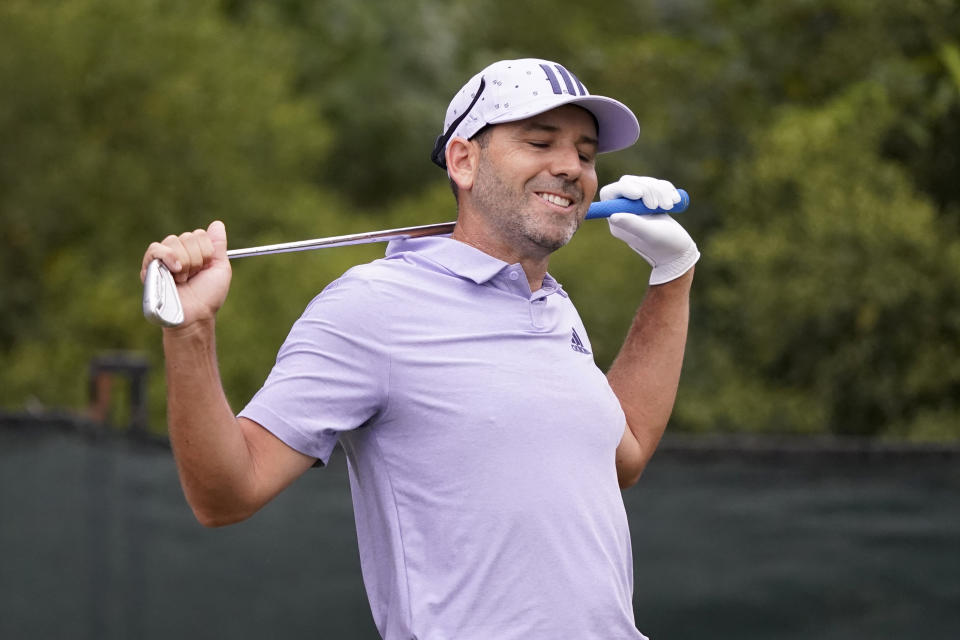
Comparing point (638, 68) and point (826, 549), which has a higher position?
point (638, 68)

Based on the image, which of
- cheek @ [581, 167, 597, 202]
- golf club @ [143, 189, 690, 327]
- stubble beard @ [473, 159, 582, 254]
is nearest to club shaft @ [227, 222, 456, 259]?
golf club @ [143, 189, 690, 327]

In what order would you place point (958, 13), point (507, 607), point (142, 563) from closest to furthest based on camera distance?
1. point (507, 607)
2. point (142, 563)
3. point (958, 13)

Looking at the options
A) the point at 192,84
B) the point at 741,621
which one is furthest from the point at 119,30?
the point at 741,621

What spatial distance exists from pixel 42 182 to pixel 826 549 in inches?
289

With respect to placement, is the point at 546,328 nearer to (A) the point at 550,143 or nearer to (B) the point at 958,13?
(A) the point at 550,143

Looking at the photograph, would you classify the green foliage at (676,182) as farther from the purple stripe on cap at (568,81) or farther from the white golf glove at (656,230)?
the purple stripe on cap at (568,81)

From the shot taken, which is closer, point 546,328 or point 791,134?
point 546,328

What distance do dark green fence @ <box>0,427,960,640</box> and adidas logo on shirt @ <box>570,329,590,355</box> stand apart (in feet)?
6.71

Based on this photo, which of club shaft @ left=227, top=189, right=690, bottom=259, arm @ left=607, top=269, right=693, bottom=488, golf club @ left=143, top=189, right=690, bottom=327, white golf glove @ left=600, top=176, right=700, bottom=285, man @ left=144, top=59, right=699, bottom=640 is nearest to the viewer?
golf club @ left=143, top=189, right=690, bottom=327

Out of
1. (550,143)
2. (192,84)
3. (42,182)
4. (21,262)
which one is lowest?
(21,262)

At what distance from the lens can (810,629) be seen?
3.80m

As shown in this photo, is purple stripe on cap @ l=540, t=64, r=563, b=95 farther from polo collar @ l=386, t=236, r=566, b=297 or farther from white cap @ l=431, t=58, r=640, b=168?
polo collar @ l=386, t=236, r=566, b=297

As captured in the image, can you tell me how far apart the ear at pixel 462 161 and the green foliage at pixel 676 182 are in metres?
5.59

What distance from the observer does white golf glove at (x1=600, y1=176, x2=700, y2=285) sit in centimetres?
224
